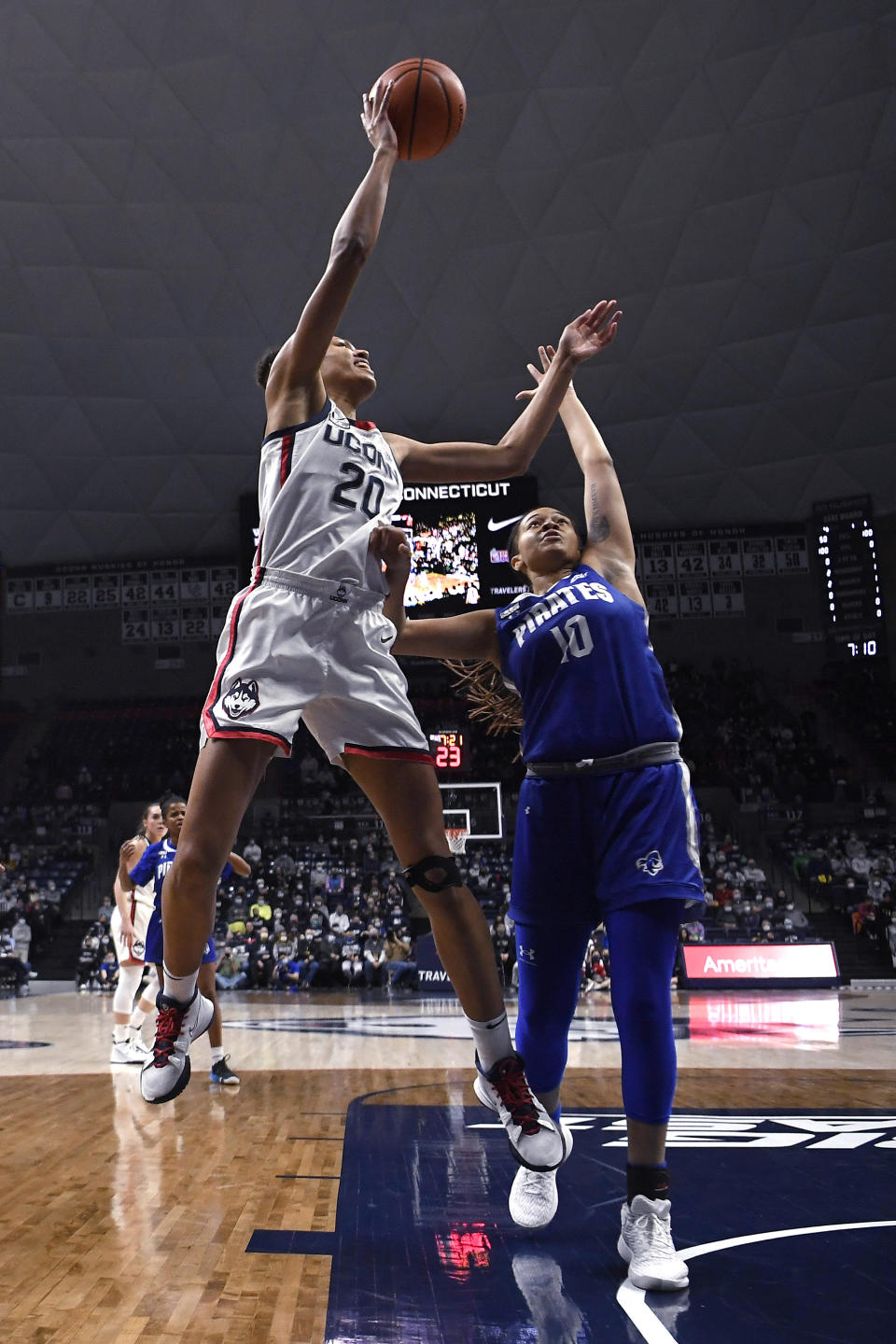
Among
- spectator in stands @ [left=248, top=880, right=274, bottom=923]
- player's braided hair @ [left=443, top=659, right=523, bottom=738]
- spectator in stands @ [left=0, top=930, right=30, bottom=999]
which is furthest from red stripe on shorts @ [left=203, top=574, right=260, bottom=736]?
spectator in stands @ [left=0, top=930, right=30, bottom=999]

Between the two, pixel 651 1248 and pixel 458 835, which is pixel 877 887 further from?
pixel 651 1248

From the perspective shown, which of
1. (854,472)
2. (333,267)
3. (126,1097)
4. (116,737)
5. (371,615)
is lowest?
(126,1097)

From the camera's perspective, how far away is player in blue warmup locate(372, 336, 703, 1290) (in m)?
3.11

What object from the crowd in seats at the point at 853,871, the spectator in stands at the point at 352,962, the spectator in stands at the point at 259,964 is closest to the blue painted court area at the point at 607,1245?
the spectator in stands at the point at 352,962

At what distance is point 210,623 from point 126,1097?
19.7 meters

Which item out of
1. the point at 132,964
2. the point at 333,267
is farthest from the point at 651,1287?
the point at 132,964

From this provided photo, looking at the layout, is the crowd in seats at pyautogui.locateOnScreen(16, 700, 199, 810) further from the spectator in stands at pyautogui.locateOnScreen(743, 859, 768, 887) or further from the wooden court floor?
the wooden court floor

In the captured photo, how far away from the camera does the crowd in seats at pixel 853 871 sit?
1877cm

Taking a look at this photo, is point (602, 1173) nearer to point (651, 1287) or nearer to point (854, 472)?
point (651, 1287)

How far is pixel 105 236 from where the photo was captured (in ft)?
66.5

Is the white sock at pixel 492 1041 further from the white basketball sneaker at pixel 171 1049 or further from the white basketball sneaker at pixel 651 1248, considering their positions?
the white basketball sneaker at pixel 171 1049

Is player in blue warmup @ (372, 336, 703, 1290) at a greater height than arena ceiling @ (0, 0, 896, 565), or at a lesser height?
lesser

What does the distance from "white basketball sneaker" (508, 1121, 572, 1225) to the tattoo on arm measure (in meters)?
1.96

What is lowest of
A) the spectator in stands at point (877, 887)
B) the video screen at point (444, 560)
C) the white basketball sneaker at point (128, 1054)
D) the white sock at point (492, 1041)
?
the white basketball sneaker at point (128, 1054)
